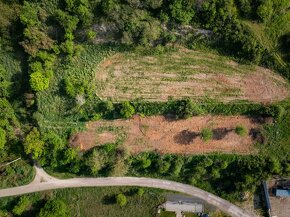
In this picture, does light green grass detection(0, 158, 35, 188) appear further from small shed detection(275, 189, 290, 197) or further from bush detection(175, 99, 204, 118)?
small shed detection(275, 189, 290, 197)

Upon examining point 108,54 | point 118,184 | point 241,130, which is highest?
point 108,54

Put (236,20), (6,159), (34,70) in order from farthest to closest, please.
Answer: (6,159)
(34,70)
(236,20)

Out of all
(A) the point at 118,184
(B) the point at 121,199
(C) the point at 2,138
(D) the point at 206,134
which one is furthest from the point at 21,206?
(D) the point at 206,134

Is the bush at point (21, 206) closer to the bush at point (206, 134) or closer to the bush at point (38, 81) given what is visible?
the bush at point (38, 81)

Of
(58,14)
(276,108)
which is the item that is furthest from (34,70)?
(276,108)

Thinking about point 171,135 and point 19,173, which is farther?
point 19,173

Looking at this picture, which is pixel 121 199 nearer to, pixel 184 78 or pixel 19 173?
pixel 19 173

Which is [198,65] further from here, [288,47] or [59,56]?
[59,56]
